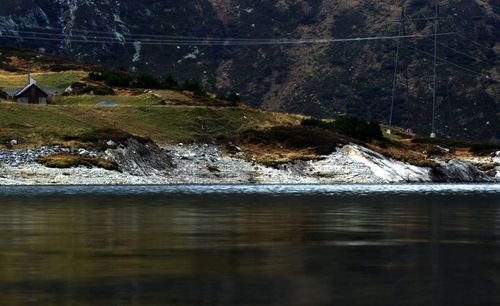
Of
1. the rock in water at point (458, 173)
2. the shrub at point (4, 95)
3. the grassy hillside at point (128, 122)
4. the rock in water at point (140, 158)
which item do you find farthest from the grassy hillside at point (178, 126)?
the shrub at point (4, 95)

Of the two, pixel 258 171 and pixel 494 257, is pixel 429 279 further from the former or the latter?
pixel 258 171

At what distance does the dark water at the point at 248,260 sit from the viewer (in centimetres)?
1678

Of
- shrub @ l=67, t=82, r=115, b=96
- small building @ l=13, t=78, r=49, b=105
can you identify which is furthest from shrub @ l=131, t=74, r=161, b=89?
small building @ l=13, t=78, r=49, b=105

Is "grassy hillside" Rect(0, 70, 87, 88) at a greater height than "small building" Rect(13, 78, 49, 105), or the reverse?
"grassy hillside" Rect(0, 70, 87, 88)

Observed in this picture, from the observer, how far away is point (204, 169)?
4363 inches

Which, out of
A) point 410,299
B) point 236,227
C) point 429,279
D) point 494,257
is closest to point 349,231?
point 236,227

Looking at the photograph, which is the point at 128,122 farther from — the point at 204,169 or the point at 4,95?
the point at 4,95

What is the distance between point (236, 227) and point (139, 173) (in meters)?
71.7

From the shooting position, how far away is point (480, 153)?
147000 mm

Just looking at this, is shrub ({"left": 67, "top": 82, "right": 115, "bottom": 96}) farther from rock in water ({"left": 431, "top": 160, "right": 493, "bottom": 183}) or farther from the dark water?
the dark water

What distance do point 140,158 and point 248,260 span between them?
286ft

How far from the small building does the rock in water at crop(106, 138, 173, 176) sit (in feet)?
120

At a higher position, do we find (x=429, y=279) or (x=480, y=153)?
(x=429, y=279)

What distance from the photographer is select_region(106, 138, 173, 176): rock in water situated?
105 metres
